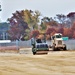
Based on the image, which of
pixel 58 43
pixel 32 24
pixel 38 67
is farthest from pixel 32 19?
pixel 38 67

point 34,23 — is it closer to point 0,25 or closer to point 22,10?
point 22,10

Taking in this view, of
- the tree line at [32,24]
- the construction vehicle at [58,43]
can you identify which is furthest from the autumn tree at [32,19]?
the construction vehicle at [58,43]

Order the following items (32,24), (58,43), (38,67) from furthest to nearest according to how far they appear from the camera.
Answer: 1. (32,24)
2. (58,43)
3. (38,67)

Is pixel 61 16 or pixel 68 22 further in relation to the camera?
pixel 61 16

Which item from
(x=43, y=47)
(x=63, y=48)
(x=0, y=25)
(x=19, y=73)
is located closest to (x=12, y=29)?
(x=0, y=25)

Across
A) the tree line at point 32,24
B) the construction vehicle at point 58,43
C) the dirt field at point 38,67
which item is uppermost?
the tree line at point 32,24

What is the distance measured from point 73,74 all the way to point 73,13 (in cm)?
11673

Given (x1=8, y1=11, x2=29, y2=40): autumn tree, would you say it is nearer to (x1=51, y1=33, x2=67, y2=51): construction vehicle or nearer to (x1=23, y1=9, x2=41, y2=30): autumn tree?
(x1=23, y1=9, x2=41, y2=30): autumn tree

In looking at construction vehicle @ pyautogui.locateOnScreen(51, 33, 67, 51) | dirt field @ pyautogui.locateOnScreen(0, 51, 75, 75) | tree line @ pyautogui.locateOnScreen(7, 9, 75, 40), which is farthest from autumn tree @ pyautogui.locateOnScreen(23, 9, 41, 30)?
dirt field @ pyautogui.locateOnScreen(0, 51, 75, 75)

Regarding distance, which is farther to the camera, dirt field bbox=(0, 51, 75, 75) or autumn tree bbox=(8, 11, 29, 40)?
autumn tree bbox=(8, 11, 29, 40)

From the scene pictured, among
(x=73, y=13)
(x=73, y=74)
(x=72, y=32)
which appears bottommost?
(x=73, y=74)

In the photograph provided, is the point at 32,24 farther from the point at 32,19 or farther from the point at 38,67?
the point at 38,67

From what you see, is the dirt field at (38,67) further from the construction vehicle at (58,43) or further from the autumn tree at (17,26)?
the autumn tree at (17,26)

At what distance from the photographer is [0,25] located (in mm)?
194250
